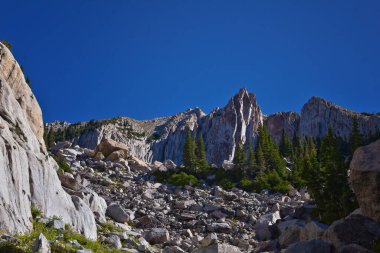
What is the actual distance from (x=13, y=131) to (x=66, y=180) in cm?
758

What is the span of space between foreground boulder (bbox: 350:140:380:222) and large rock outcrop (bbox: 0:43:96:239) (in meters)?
15.4

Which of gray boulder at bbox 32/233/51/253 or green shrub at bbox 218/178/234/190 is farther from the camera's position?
green shrub at bbox 218/178/234/190

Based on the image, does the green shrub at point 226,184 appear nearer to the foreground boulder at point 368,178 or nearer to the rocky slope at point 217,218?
the rocky slope at point 217,218

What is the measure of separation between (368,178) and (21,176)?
18584mm

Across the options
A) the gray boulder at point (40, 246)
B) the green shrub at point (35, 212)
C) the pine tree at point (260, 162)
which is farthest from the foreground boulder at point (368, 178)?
the pine tree at point (260, 162)

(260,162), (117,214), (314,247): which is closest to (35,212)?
(117,214)

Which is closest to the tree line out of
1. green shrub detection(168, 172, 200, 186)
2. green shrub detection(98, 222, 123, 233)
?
green shrub detection(168, 172, 200, 186)

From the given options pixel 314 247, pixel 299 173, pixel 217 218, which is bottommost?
pixel 314 247

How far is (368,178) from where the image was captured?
23000 mm

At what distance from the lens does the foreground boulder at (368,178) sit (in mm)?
22406

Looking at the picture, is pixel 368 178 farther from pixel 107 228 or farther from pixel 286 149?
pixel 286 149

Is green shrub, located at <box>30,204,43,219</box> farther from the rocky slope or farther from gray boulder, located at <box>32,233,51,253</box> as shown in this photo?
gray boulder, located at <box>32,233,51,253</box>

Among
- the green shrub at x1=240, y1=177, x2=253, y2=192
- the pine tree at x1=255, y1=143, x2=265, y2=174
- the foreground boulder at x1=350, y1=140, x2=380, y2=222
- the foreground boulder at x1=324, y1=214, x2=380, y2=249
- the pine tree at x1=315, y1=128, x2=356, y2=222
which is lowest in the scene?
the foreground boulder at x1=324, y1=214, x2=380, y2=249

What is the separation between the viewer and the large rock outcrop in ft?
63.0
